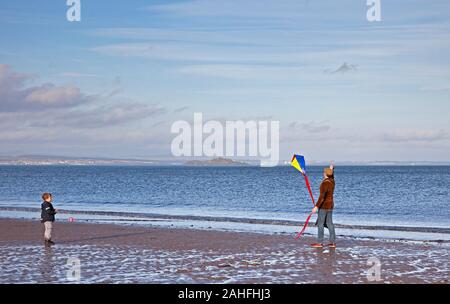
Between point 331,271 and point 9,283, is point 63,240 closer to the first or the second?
point 9,283

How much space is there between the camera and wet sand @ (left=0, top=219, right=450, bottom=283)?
40.1 ft

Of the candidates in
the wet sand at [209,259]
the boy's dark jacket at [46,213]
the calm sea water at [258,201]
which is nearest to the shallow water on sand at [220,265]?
the wet sand at [209,259]

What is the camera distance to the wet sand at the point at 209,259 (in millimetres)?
12227

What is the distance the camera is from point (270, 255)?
15.7 m

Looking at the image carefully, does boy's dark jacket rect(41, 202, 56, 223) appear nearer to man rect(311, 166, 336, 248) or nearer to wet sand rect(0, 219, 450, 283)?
wet sand rect(0, 219, 450, 283)

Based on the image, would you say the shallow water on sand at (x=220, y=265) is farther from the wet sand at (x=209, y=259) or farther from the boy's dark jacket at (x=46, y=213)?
the boy's dark jacket at (x=46, y=213)

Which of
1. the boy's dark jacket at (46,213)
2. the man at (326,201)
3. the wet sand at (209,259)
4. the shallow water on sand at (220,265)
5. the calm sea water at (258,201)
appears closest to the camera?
the shallow water on sand at (220,265)

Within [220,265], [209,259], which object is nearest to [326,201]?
[209,259]

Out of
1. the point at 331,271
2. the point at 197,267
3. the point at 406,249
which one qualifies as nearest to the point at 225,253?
the point at 197,267

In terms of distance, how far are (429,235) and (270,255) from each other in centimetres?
938

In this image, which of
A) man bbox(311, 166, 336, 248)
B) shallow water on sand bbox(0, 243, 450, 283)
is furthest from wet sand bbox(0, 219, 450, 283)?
man bbox(311, 166, 336, 248)

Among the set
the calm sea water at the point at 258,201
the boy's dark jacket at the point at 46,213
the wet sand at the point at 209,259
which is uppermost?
the boy's dark jacket at the point at 46,213

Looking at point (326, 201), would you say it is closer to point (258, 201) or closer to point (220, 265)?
point (220, 265)
